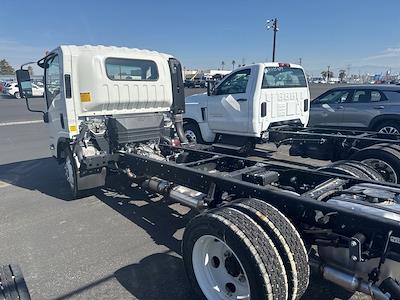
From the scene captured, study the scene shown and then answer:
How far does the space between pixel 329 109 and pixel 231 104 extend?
3461 mm

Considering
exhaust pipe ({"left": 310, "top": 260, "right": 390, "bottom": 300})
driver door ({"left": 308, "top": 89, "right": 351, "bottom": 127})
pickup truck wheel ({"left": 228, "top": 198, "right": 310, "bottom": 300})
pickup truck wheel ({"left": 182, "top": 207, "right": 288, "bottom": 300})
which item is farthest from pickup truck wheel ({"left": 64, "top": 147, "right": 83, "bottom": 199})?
driver door ({"left": 308, "top": 89, "right": 351, "bottom": 127})

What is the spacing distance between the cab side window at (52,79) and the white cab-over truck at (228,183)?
0.02 meters

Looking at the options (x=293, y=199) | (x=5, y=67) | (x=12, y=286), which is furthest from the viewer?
(x=5, y=67)

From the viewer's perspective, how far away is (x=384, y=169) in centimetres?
463

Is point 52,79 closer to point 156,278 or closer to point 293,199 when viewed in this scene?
point 156,278

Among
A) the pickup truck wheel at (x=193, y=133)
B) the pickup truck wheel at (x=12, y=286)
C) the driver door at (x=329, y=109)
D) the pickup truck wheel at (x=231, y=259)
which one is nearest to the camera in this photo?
the pickup truck wheel at (x=12, y=286)

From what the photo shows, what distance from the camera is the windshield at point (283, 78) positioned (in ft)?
24.6

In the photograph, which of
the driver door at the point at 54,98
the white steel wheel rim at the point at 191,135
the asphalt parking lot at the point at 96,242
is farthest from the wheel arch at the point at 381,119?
the driver door at the point at 54,98

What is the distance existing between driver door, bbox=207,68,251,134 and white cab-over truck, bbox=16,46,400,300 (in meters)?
0.04

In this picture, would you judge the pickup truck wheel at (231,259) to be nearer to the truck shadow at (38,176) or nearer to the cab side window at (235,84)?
the truck shadow at (38,176)

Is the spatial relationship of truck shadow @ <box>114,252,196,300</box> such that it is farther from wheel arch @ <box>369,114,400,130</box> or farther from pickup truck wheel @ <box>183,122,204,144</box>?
wheel arch @ <box>369,114,400,130</box>

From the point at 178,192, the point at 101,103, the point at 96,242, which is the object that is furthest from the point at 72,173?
the point at 178,192

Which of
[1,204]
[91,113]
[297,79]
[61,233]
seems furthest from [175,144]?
[297,79]

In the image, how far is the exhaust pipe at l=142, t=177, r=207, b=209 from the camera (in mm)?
3682
